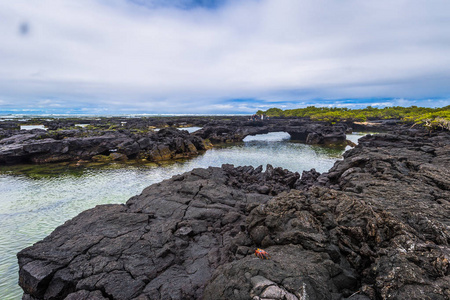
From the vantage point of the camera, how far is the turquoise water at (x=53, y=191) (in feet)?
49.4

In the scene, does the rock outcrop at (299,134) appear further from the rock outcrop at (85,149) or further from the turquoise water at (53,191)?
the turquoise water at (53,191)

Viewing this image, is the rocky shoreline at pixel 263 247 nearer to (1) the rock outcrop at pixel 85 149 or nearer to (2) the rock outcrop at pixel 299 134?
(1) the rock outcrop at pixel 85 149

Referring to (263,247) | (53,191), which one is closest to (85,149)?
(53,191)

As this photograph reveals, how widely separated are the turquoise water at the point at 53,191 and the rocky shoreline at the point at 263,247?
14.1ft

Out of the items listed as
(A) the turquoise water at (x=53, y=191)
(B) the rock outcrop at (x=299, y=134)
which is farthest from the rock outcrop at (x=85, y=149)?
(B) the rock outcrop at (x=299, y=134)

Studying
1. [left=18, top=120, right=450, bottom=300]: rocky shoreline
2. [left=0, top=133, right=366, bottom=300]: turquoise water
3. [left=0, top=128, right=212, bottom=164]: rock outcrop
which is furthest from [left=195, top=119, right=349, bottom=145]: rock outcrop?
[left=18, top=120, right=450, bottom=300]: rocky shoreline

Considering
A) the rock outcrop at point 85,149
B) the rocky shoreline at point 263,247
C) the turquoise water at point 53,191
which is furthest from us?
the rock outcrop at point 85,149

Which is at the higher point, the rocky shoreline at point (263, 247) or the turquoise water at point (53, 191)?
the rocky shoreline at point (263, 247)

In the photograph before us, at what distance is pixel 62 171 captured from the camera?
35.8 metres

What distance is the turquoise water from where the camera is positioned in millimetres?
15070

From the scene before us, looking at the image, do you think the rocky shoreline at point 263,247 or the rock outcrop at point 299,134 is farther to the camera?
the rock outcrop at point 299,134

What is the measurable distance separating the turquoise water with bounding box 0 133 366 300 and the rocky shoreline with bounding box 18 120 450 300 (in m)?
4.28

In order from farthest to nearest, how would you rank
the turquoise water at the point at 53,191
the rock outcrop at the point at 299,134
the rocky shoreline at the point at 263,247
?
the rock outcrop at the point at 299,134 → the turquoise water at the point at 53,191 → the rocky shoreline at the point at 263,247

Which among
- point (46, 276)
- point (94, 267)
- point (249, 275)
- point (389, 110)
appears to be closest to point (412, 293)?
point (249, 275)
